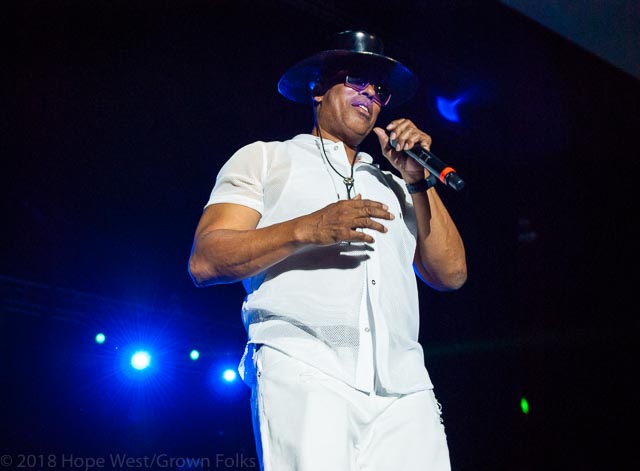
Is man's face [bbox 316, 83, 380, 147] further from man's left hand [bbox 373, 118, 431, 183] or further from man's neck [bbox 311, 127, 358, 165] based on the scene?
man's left hand [bbox 373, 118, 431, 183]

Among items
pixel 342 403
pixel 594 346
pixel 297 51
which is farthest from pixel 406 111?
pixel 342 403

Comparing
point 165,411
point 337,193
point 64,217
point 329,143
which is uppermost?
point 64,217

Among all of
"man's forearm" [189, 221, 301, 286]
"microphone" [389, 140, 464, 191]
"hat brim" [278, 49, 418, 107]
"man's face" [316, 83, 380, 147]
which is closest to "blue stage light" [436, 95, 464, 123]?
"hat brim" [278, 49, 418, 107]

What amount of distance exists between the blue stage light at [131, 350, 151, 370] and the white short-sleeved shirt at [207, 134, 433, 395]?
3.45 metres

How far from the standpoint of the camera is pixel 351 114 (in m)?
2.01

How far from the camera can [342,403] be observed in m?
1.36

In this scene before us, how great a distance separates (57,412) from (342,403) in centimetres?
367

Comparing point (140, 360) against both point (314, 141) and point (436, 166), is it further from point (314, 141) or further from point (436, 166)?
point (436, 166)

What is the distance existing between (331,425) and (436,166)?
686 mm

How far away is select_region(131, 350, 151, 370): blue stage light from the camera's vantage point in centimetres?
482

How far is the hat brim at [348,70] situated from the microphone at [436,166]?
17.3 inches

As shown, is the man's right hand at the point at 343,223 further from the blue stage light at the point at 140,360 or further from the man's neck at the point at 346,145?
the blue stage light at the point at 140,360

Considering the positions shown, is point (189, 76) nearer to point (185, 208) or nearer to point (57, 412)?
point (185, 208)

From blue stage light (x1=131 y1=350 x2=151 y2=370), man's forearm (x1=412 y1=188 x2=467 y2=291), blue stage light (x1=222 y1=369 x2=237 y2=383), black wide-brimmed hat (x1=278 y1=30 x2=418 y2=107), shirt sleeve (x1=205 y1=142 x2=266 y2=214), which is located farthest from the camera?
blue stage light (x1=222 y1=369 x2=237 y2=383)
